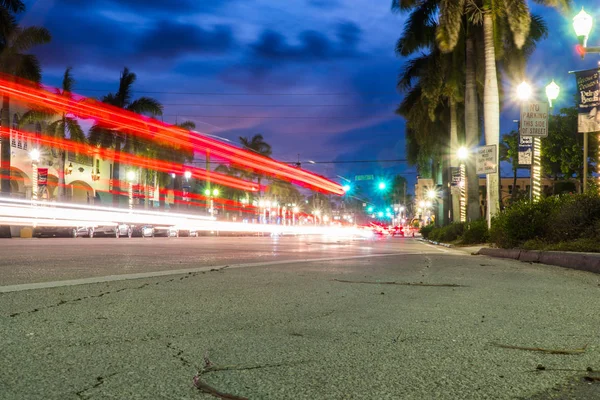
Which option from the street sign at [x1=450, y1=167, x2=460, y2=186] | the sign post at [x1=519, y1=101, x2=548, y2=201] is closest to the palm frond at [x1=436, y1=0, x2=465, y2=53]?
the sign post at [x1=519, y1=101, x2=548, y2=201]

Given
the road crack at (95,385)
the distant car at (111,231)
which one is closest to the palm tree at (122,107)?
the distant car at (111,231)

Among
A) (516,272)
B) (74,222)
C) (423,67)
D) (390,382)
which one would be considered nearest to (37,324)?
(390,382)

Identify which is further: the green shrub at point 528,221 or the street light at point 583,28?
the street light at point 583,28

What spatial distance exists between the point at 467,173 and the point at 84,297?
1016 inches

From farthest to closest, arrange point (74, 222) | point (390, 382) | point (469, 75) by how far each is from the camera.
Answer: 1. point (74, 222)
2. point (469, 75)
3. point (390, 382)

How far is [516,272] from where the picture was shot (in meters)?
10.5

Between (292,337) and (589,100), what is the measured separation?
1501 cm

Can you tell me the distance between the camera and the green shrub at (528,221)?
15.8 meters

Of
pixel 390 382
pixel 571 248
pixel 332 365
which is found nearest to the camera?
pixel 390 382

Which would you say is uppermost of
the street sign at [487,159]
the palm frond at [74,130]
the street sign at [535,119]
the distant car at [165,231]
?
the palm frond at [74,130]

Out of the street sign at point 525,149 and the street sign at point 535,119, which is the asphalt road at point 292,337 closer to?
the street sign at point 535,119

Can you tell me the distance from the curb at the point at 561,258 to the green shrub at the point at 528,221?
80 centimetres

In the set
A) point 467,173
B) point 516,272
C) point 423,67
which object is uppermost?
point 423,67

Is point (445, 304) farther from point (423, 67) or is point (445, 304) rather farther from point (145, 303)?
point (423, 67)
